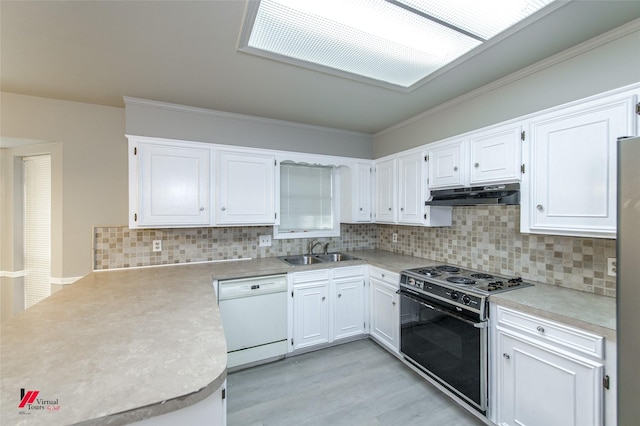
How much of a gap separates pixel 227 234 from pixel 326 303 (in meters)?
1.33

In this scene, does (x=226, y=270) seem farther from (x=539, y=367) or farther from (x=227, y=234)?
(x=539, y=367)

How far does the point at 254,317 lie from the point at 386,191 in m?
2.01

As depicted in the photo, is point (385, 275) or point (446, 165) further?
point (385, 275)

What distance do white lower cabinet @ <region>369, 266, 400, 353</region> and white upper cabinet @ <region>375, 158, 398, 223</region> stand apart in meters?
0.67

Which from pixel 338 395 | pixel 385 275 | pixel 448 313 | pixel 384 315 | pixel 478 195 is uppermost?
pixel 478 195

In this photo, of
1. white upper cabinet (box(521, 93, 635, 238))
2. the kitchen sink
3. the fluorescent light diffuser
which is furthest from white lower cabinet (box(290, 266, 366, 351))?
the fluorescent light diffuser

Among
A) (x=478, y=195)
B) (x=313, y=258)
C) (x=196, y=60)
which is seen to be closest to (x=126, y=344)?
(x=196, y=60)

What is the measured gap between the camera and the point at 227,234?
9.70 feet

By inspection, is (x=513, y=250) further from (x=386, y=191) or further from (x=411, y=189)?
(x=386, y=191)

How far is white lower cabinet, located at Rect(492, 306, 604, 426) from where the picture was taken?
131 cm

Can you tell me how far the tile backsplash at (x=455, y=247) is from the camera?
1809 mm

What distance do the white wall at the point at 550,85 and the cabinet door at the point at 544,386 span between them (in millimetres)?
1635

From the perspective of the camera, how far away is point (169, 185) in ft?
8.09

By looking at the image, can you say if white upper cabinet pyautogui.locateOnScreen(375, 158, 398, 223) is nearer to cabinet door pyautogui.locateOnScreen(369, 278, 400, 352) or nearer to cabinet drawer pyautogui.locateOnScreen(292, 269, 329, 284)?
cabinet door pyautogui.locateOnScreen(369, 278, 400, 352)
